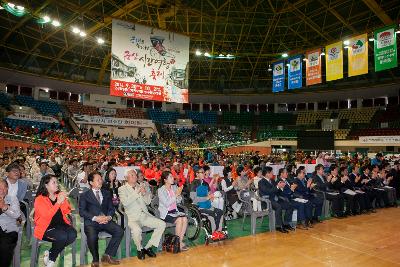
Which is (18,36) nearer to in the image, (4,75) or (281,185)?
(4,75)

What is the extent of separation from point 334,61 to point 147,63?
8.33 meters

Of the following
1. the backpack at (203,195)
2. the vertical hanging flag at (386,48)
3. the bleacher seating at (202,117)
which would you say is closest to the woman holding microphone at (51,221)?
the backpack at (203,195)

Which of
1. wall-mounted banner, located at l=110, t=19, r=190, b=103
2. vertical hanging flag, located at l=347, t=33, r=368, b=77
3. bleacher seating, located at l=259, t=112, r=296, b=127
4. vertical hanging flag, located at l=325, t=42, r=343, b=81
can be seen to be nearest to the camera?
wall-mounted banner, located at l=110, t=19, r=190, b=103

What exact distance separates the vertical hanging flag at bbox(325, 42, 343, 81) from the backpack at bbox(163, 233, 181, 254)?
11082 mm

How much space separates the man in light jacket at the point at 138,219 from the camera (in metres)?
5.02

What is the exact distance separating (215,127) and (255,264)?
31.7m

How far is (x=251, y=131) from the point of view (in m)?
36.2

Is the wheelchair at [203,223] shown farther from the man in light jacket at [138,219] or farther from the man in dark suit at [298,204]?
the man in dark suit at [298,204]

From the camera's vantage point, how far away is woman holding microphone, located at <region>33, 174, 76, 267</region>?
13.8 ft

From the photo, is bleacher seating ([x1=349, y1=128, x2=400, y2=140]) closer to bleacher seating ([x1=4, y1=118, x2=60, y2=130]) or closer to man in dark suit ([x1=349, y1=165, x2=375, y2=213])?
man in dark suit ([x1=349, y1=165, x2=375, y2=213])

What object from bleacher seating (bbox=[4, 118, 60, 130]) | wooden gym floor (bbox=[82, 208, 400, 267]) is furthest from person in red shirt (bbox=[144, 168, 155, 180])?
bleacher seating (bbox=[4, 118, 60, 130])

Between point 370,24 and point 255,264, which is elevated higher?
point 370,24

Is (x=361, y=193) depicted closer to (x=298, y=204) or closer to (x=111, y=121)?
(x=298, y=204)

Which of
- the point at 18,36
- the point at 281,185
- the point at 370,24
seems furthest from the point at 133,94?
the point at 370,24
